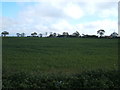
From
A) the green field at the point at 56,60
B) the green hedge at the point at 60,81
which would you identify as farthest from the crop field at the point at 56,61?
the green hedge at the point at 60,81

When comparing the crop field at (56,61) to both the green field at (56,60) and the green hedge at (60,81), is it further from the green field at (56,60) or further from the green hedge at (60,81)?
the green hedge at (60,81)

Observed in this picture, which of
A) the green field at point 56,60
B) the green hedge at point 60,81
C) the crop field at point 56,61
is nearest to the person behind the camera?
the green hedge at point 60,81

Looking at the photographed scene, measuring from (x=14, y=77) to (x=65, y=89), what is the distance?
4.23 ft

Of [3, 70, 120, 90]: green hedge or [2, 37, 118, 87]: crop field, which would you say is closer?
[3, 70, 120, 90]: green hedge

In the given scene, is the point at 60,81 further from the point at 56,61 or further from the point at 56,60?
the point at 56,60

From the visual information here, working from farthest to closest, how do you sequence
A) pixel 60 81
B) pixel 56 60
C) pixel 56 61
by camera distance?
pixel 56 60 → pixel 56 61 → pixel 60 81

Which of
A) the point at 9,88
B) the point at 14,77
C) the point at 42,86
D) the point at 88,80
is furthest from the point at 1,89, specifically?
the point at 88,80

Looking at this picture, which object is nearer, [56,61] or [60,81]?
[60,81]

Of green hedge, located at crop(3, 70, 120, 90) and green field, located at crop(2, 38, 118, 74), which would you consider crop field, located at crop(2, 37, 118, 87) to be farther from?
green hedge, located at crop(3, 70, 120, 90)

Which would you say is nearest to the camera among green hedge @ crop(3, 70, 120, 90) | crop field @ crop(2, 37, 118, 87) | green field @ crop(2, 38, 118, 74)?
green hedge @ crop(3, 70, 120, 90)

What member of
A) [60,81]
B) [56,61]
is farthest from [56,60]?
[60,81]

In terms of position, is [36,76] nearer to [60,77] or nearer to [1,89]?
[60,77]

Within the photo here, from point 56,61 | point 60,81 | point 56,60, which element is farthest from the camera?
point 56,60

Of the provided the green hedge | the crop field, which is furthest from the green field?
the green hedge
